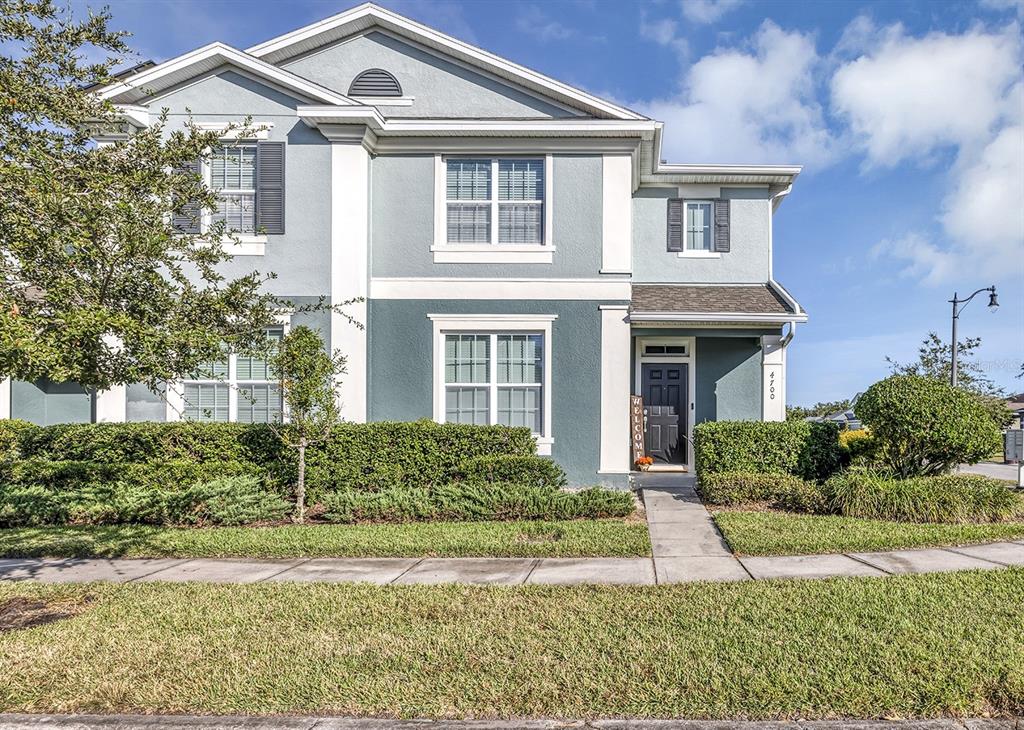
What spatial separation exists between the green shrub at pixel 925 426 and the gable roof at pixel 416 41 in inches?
251

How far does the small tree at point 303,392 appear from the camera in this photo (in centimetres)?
923

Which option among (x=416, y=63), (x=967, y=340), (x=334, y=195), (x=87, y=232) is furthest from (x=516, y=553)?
(x=967, y=340)

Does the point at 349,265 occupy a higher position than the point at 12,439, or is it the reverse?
the point at 349,265

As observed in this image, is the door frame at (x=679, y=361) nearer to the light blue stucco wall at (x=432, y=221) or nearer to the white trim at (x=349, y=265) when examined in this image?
the light blue stucco wall at (x=432, y=221)

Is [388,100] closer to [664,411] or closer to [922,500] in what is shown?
[664,411]

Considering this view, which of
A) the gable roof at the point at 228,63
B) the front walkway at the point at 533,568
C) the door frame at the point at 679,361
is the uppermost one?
the gable roof at the point at 228,63

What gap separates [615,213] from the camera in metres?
11.6

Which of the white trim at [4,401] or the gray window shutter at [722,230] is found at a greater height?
the gray window shutter at [722,230]

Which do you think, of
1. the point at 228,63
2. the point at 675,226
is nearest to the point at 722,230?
the point at 675,226

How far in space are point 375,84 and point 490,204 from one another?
3357 millimetres

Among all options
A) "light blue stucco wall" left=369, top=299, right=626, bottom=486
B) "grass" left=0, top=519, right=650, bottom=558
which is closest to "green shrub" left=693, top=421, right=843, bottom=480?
"light blue stucco wall" left=369, top=299, right=626, bottom=486

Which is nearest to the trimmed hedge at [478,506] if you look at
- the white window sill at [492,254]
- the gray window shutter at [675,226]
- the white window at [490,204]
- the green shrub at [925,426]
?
the green shrub at [925,426]

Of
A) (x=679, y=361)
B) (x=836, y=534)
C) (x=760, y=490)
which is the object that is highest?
(x=679, y=361)

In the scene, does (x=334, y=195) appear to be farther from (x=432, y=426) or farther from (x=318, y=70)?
(x=432, y=426)
